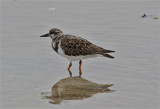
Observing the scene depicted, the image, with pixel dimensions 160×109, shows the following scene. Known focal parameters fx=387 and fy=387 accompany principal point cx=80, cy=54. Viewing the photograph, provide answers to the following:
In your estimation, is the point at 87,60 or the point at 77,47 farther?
the point at 87,60

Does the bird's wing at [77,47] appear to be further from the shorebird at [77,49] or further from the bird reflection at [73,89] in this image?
the bird reflection at [73,89]

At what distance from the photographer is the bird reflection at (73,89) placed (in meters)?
8.73

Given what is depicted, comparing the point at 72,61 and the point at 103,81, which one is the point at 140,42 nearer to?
the point at 72,61

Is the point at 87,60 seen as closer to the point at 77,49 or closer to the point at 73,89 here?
the point at 77,49

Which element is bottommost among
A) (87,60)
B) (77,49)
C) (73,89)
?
(73,89)

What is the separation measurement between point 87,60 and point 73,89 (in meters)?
2.63

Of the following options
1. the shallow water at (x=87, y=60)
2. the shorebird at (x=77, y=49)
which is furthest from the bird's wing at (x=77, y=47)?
the shallow water at (x=87, y=60)

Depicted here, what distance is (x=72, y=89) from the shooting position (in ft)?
30.8

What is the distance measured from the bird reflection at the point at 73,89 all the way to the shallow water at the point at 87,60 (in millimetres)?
178

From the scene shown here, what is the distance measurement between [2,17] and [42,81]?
6847 mm

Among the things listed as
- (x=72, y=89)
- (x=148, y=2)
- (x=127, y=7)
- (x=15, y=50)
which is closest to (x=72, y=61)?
(x=15, y=50)

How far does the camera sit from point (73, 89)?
938cm

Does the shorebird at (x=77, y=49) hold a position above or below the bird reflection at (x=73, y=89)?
above

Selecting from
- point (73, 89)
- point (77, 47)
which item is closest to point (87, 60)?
point (77, 47)
